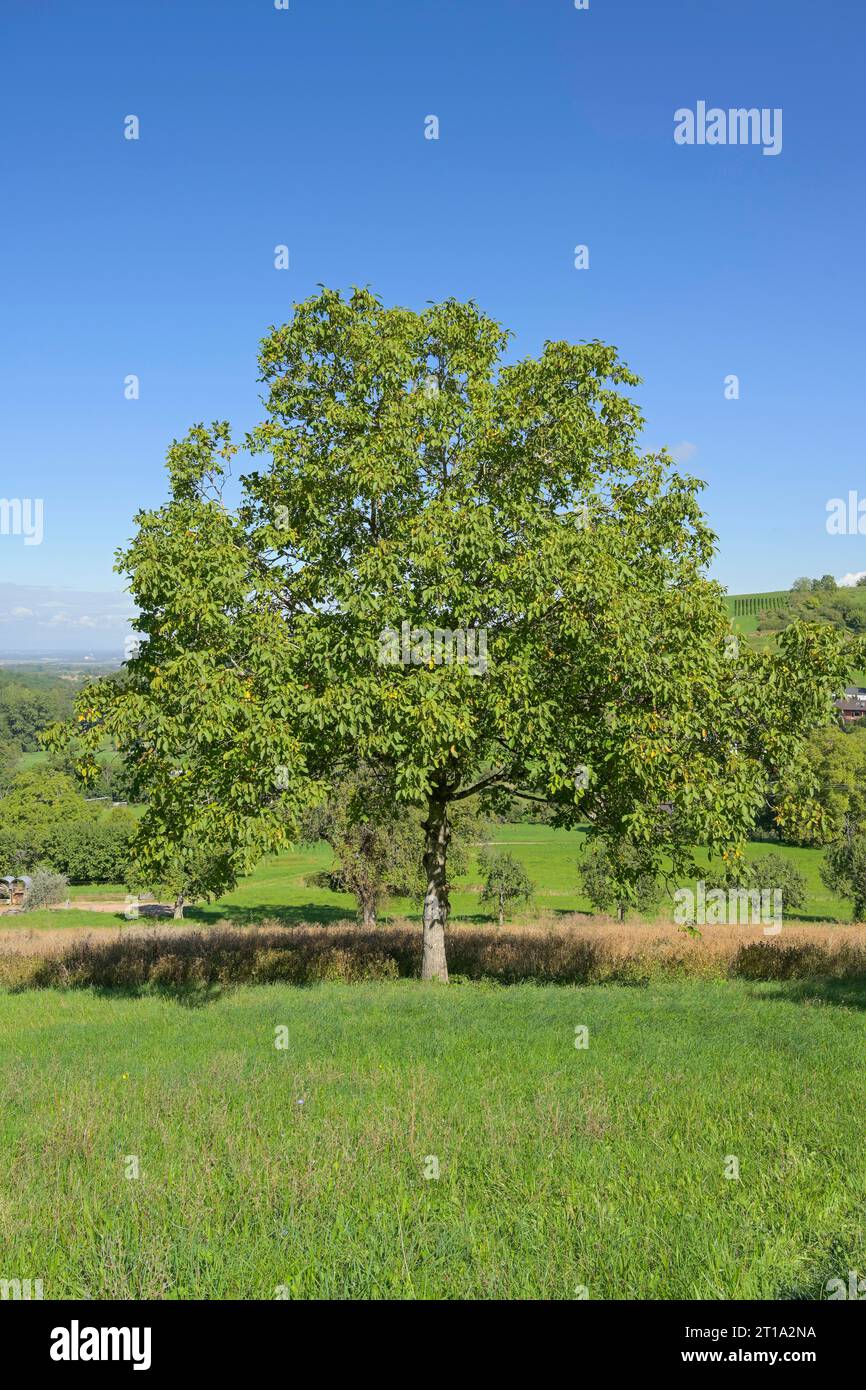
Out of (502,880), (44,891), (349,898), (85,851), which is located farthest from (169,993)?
(85,851)

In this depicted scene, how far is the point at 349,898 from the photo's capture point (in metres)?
78.4

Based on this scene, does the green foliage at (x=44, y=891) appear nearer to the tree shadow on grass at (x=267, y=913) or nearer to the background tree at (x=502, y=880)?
the tree shadow on grass at (x=267, y=913)

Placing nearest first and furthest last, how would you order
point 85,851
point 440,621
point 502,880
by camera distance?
1. point 440,621
2. point 502,880
3. point 85,851

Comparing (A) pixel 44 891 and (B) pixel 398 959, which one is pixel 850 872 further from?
(A) pixel 44 891

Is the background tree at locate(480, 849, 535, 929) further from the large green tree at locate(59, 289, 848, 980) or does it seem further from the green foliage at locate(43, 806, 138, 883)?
the green foliage at locate(43, 806, 138, 883)

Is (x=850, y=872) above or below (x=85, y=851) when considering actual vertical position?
above

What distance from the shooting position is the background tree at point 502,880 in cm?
5969

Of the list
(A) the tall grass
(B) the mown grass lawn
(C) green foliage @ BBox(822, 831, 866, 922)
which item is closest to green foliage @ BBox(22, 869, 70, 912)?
(A) the tall grass

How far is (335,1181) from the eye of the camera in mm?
7027

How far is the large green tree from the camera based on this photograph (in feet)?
50.1

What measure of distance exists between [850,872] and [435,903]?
150 ft

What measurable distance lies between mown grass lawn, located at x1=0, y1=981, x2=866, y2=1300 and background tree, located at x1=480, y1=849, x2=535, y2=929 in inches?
1840
